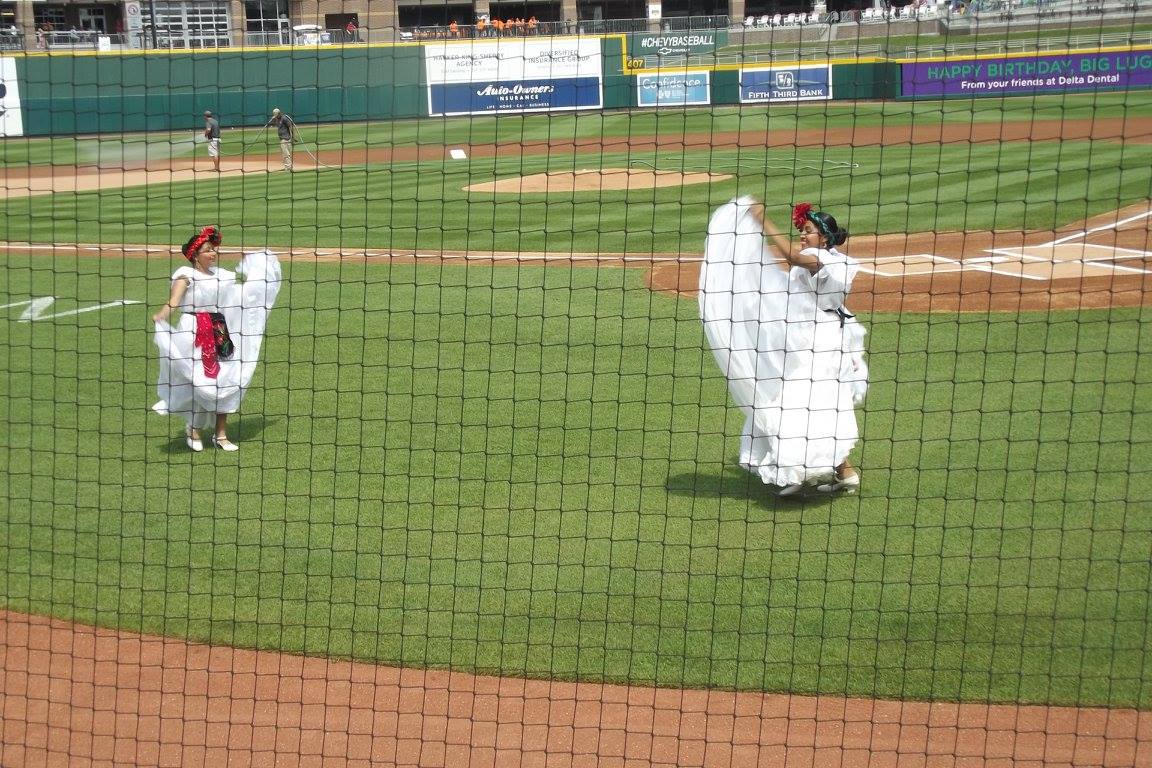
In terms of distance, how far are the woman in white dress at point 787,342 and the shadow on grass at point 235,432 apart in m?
3.98

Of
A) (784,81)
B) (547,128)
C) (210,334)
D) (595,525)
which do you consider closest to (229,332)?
(210,334)

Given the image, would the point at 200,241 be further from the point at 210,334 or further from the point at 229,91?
the point at 229,91

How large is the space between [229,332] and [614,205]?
1250 cm

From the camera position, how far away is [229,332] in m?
9.28

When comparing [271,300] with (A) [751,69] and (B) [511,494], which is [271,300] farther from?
(A) [751,69]

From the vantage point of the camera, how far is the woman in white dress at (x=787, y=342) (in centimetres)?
748

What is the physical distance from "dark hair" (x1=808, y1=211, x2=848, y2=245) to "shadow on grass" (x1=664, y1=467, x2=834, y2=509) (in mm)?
1626

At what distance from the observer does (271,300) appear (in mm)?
9359

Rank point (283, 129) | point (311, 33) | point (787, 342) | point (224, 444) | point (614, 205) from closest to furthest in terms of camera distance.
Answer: point (787, 342) < point (224, 444) < point (311, 33) < point (614, 205) < point (283, 129)

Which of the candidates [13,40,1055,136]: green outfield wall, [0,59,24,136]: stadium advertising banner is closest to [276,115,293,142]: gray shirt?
[13,40,1055,136]: green outfield wall

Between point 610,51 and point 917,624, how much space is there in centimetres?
2997

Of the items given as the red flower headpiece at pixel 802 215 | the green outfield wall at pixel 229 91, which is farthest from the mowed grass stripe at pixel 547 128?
the red flower headpiece at pixel 802 215

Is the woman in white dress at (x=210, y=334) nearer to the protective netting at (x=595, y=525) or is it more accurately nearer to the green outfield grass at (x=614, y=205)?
the protective netting at (x=595, y=525)

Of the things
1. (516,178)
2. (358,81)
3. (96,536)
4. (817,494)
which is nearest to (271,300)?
(96,536)
